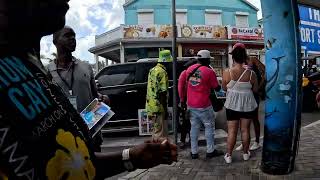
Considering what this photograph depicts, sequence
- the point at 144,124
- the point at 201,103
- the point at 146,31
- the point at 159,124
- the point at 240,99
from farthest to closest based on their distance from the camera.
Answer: the point at 146,31 → the point at 144,124 → the point at 159,124 → the point at 201,103 → the point at 240,99

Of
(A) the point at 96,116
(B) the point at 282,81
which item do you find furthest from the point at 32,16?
(B) the point at 282,81

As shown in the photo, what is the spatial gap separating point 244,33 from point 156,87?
2057cm

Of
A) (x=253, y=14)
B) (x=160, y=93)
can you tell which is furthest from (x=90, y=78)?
(x=253, y=14)

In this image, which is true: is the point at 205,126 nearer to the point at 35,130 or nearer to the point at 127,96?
the point at 127,96

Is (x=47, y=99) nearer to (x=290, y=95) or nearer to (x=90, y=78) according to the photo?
(x=90, y=78)

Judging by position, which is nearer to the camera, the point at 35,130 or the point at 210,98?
the point at 35,130

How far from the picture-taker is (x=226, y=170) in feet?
18.6

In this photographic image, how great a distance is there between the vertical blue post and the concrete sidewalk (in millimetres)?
225

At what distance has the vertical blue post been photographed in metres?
5.15

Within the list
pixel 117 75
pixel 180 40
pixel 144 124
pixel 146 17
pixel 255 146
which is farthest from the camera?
pixel 146 17

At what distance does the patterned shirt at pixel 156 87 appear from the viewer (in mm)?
7465

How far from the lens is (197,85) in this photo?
6594 millimetres

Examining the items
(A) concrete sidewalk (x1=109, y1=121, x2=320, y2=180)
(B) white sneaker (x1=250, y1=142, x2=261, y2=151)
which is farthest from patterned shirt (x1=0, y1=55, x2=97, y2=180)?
(B) white sneaker (x1=250, y1=142, x2=261, y2=151)

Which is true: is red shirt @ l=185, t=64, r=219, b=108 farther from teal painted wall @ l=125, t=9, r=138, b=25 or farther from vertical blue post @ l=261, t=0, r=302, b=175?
teal painted wall @ l=125, t=9, r=138, b=25
